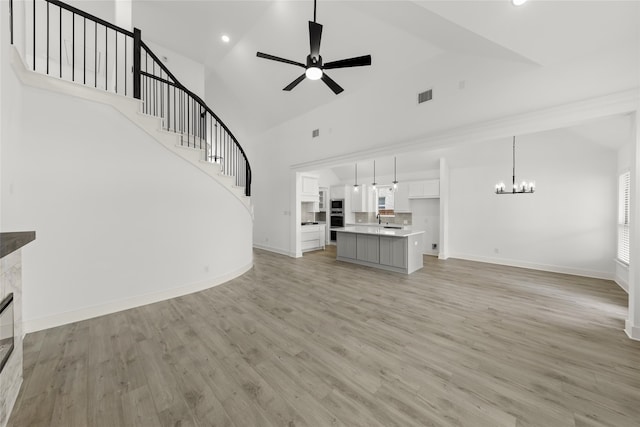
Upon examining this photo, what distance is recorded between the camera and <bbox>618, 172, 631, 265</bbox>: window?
14.4 feet

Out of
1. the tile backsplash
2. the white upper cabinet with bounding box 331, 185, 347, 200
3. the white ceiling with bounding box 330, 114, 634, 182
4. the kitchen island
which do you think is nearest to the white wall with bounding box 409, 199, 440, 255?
the tile backsplash

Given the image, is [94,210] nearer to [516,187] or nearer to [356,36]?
[356,36]

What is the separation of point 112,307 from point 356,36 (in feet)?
20.0

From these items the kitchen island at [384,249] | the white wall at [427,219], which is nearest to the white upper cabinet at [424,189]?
the white wall at [427,219]

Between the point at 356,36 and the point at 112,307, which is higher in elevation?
the point at 356,36

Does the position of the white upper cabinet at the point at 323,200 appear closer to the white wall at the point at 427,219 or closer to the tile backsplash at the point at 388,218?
the tile backsplash at the point at 388,218

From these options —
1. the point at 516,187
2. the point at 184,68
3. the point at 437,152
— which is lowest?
the point at 516,187

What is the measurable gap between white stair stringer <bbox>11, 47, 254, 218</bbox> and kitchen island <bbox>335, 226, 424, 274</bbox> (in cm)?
341

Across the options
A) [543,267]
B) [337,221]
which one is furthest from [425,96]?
[337,221]

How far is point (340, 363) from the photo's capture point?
2.20 meters

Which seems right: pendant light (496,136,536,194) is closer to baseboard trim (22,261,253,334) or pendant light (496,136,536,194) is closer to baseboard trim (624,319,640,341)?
baseboard trim (624,319,640,341)

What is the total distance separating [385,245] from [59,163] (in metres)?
5.76

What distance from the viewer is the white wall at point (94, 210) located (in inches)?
107

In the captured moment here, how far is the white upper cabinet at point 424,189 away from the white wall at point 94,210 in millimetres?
6325
